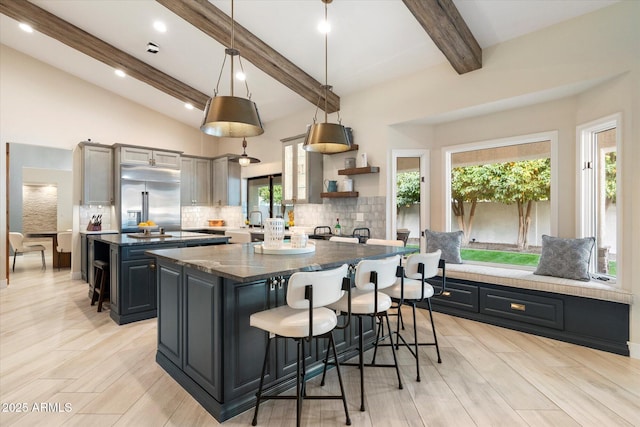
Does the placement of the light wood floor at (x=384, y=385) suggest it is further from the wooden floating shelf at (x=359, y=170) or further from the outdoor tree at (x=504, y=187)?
the wooden floating shelf at (x=359, y=170)

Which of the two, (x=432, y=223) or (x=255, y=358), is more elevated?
(x=432, y=223)

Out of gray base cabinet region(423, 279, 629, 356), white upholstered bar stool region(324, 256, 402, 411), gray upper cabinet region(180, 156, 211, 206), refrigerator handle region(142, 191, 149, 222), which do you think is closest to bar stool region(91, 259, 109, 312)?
refrigerator handle region(142, 191, 149, 222)

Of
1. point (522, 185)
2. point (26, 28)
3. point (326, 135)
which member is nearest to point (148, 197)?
point (26, 28)

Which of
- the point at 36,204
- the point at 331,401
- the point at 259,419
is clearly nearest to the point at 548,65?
the point at 331,401

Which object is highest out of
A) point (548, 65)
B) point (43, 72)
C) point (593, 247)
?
point (43, 72)

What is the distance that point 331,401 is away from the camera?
2.27 metres

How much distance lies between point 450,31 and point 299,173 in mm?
3250

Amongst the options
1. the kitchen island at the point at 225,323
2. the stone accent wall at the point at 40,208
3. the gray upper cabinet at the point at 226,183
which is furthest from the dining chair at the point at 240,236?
the stone accent wall at the point at 40,208

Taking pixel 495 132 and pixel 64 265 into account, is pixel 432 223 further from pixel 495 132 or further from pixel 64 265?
pixel 64 265

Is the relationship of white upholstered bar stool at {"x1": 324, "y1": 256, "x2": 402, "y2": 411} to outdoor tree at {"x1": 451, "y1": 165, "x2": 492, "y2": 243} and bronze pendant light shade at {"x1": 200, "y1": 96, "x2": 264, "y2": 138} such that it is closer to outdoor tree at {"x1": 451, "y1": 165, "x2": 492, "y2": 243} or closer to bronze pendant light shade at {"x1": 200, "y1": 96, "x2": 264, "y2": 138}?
bronze pendant light shade at {"x1": 200, "y1": 96, "x2": 264, "y2": 138}

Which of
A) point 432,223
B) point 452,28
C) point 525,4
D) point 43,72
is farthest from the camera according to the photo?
point 43,72

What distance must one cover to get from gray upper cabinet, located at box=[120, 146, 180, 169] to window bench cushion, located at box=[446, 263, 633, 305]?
5.72m

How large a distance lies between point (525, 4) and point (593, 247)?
2.57 m

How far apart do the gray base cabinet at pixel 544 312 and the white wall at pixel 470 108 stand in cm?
15
